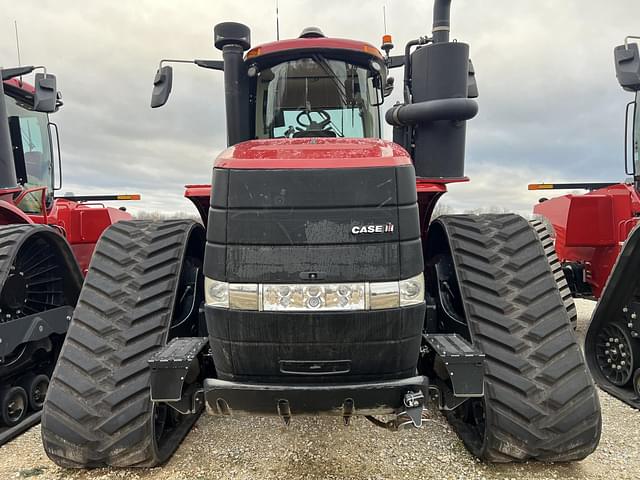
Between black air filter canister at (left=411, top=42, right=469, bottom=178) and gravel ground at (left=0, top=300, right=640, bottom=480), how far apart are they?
167cm

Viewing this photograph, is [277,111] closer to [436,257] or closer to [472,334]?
[436,257]

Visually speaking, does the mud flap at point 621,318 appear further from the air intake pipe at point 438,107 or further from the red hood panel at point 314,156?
the red hood panel at point 314,156

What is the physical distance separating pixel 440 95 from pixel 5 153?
370cm

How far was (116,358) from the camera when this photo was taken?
8.43ft

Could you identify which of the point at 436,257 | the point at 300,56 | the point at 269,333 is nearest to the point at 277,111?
the point at 300,56

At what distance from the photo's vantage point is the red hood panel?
2.16 meters

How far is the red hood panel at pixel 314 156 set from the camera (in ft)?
7.10

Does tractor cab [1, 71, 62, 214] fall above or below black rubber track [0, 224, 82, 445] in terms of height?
above

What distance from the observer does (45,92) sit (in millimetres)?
4438

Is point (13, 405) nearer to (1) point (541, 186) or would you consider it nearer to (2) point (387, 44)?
(2) point (387, 44)

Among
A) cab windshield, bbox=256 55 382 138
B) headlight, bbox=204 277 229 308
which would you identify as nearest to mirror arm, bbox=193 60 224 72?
cab windshield, bbox=256 55 382 138

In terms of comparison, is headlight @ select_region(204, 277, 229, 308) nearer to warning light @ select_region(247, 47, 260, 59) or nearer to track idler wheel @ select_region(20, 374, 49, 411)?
warning light @ select_region(247, 47, 260, 59)

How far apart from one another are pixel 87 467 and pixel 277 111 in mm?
2509

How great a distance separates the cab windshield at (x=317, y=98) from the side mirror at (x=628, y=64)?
8.02ft
